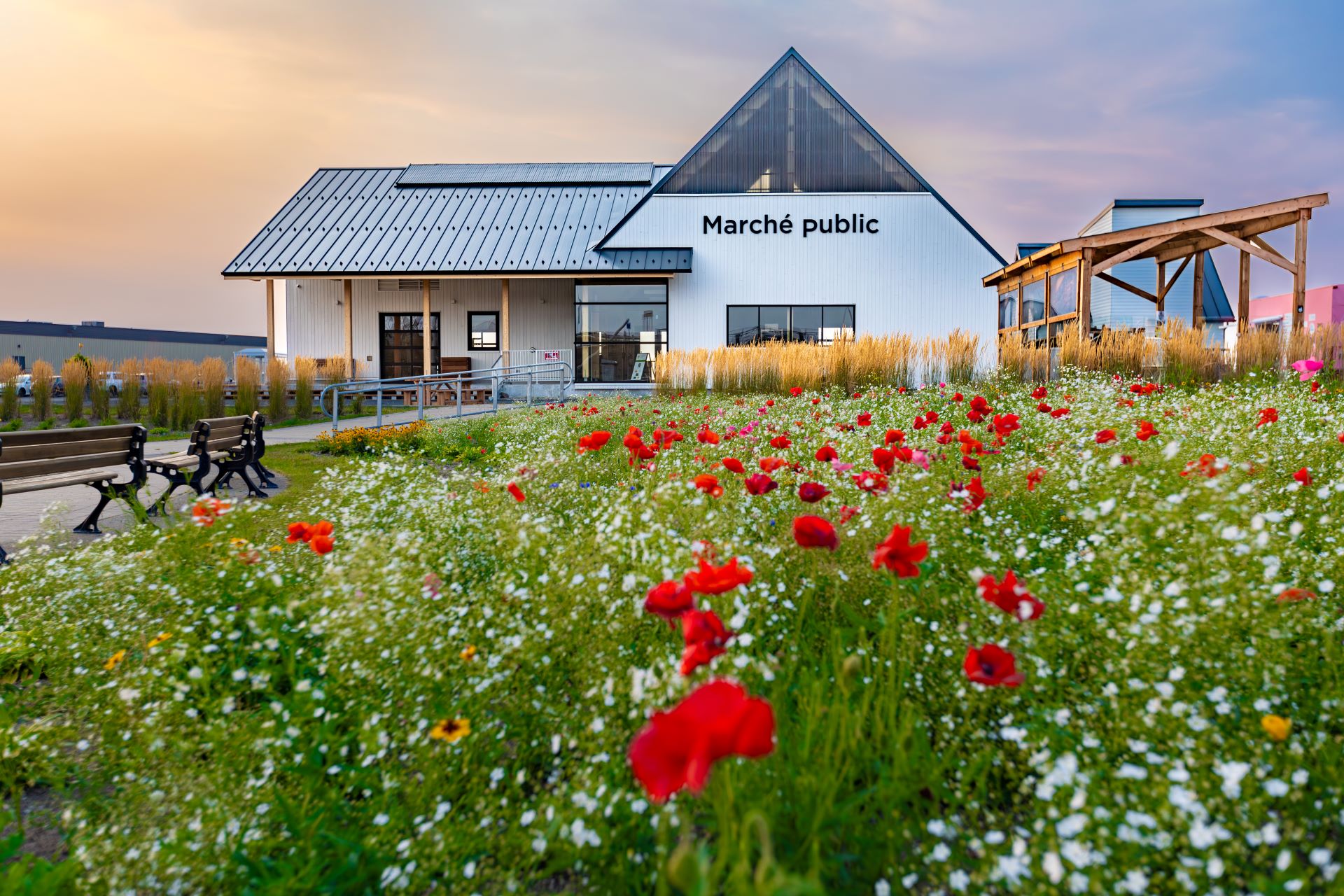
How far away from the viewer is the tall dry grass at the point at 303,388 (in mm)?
16641

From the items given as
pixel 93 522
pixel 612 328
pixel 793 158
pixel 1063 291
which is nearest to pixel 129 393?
pixel 93 522

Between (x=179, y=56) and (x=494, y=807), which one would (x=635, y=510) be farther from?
(x=179, y=56)

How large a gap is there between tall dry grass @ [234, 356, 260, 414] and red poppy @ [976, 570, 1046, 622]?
52.8 feet

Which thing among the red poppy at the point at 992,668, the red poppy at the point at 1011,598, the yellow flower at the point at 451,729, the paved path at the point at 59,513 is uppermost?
the red poppy at the point at 1011,598

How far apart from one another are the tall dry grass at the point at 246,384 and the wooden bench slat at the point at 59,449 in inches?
382

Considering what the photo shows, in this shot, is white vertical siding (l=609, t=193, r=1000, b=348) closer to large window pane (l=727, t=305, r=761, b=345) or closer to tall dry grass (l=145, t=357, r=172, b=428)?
large window pane (l=727, t=305, r=761, b=345)

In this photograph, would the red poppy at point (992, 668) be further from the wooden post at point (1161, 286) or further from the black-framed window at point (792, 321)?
the black-framed window at point (792, 321)

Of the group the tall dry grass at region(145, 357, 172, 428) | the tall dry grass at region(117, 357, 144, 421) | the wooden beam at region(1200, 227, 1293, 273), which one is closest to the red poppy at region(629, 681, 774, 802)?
the wooden beam at region(1200, 227, 1293, 273)

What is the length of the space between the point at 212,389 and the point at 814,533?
16.3m

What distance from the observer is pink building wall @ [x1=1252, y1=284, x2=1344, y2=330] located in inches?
1341

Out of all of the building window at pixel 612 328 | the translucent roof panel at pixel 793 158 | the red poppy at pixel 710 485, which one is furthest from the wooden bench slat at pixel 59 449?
the translucent roof panel at pixel 793 158

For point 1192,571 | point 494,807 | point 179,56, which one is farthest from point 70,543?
point 179,56

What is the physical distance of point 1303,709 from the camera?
6.59 ft

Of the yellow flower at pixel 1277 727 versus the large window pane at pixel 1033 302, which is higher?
the large window pane at pixel 1033 302
